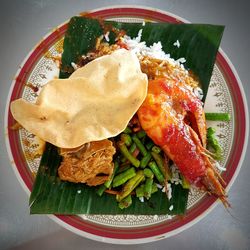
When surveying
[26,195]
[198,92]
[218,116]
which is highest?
[198,92]

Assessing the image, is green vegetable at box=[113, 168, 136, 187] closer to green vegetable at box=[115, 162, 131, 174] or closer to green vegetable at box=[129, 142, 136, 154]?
green vegetable at box=[115, 162, 131, 174]

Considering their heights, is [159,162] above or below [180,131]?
below

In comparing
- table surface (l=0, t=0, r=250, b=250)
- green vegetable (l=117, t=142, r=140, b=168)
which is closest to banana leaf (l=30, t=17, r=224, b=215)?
green vegetable (l=117, t=142, r=140, b=168)

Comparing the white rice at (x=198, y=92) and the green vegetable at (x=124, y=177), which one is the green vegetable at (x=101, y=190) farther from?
the white rice at (x=198, y=92)

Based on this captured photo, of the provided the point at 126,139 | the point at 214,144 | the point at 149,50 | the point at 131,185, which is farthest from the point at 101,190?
the point at 149,50

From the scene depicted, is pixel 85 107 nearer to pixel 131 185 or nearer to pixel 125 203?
pixel 131 185

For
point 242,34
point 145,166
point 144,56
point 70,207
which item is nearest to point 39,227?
point 70,207

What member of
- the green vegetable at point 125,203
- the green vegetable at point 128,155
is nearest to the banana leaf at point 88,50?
the green vegetable at point 125,203
